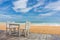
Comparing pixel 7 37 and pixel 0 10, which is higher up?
pixel 0 10

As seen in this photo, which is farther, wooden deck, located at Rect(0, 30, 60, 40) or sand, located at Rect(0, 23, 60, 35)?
sand, located at Rect(0, 23, 60, 35)

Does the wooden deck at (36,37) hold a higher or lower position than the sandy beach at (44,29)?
lower

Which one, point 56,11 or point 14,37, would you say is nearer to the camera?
point 14,37

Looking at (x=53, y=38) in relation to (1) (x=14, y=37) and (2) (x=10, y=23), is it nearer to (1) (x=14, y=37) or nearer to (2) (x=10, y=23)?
(1) (x=14, y=37)

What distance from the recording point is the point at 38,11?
127 inches

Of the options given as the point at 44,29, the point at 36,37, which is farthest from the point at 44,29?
the point at 36,37

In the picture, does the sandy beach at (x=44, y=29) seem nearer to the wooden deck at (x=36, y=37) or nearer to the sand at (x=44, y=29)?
the sand at (x=44, y=29)

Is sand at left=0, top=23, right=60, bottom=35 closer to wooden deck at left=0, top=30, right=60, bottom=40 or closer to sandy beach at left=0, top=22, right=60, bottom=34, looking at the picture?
sandy beach at left=0, top=22, right=60, bottom=34

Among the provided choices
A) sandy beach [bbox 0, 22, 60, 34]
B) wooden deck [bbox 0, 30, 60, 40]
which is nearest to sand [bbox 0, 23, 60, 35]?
sandy beach [bbox 0, 22, 60, 34]

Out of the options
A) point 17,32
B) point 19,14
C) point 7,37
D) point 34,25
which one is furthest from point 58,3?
point 7,37

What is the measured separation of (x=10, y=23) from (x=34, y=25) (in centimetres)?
57

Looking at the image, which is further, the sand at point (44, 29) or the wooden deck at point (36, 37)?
the sand at point (44, 29)

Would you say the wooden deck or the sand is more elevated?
the sand

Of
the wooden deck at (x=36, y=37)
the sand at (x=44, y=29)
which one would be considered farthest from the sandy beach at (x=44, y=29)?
the wooden deck at (x=36, y=37)
